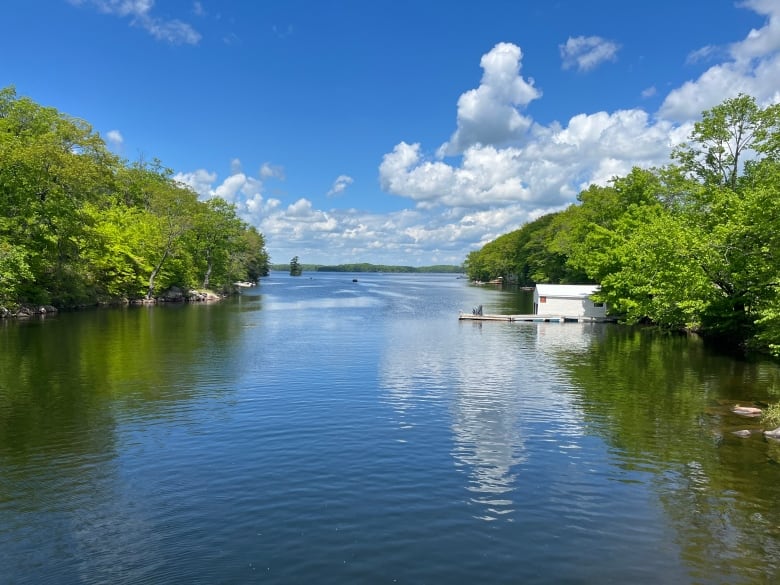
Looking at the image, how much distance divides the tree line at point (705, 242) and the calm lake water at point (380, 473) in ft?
20.3

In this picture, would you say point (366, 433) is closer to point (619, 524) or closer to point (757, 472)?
point (619, 524)

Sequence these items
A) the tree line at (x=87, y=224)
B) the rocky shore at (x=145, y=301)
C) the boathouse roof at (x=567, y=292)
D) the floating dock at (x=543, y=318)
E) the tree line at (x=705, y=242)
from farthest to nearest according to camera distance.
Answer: the boathouse roof at (x=567, y=292) < the floating dock at (x=543, y=318) < the rocky shore at (x=145, y=301) < the tree line at (x=87, y=224) < the tree line at (x=705, y=242)

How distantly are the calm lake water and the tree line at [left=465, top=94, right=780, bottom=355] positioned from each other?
619 cm

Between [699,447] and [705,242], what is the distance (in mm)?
22353

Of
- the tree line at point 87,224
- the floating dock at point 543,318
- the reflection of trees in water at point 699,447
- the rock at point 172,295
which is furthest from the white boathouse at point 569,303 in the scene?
the rock at point 172,295

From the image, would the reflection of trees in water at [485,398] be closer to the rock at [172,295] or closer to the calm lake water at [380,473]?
the calm lake water at [380,473]

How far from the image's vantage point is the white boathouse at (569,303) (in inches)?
2712

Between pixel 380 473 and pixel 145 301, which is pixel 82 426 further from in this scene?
pixel 145 301

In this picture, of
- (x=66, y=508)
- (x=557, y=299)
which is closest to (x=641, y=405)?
(x=66, y=508)

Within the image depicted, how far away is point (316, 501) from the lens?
14.3 meters

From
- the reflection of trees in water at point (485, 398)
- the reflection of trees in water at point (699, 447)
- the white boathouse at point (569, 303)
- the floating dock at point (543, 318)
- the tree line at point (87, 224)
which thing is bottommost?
the reflection of trees in water at point (699, 447)

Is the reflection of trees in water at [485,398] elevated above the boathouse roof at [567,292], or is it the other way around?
the boathouse roof at [567,292]

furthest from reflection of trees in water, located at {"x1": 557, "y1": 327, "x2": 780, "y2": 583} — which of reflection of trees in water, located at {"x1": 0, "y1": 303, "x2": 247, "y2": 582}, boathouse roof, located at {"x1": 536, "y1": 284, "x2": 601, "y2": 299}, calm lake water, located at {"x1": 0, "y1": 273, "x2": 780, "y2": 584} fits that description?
boathouse roof, located at {"x1": 536, "y1": 284, "x2": 601, "y2": 299}

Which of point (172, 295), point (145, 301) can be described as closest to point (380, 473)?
point (145, 301)
